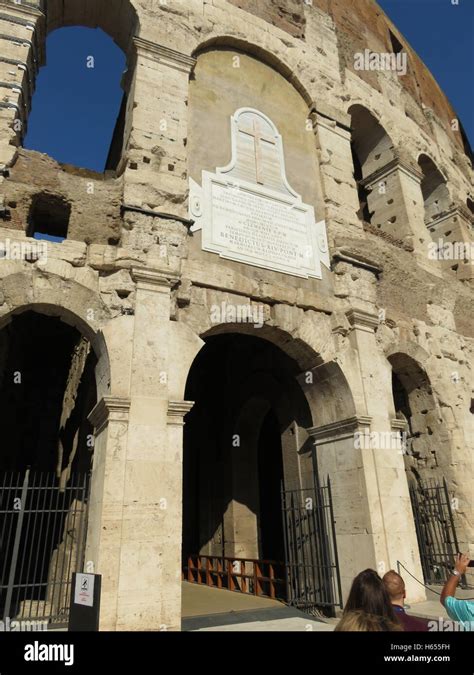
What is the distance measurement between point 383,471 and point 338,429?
802 mm

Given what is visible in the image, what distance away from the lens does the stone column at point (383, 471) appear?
6.32m

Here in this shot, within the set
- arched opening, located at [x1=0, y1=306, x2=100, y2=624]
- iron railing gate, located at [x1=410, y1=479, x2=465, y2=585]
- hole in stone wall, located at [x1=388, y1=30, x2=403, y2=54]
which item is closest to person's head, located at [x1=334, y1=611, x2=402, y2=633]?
iron railing gate, located at [x1=410, y1=479, x2=465, y2=585]

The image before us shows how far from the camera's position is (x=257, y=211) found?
24.1 feet

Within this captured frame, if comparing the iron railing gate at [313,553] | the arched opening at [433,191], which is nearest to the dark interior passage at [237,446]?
the iron railing gate at [313,553]

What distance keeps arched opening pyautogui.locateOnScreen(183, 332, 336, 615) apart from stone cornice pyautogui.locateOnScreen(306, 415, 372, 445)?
412 mm

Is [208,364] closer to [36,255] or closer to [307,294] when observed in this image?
[307,294]

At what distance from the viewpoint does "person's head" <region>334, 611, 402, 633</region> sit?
2127mm

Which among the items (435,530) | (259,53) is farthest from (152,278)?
(435,530)

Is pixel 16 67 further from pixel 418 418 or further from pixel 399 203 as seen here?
pixel 418 418

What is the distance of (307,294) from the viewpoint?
7.24m

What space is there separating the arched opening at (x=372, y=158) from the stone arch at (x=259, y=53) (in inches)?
62.9

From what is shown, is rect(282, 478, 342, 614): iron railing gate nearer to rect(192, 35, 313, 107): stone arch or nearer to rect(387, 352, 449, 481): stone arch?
rect(387, 352, 449, 481): stone arch

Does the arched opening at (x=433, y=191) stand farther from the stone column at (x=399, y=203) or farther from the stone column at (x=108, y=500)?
the stone column at (x=108, y=500)
